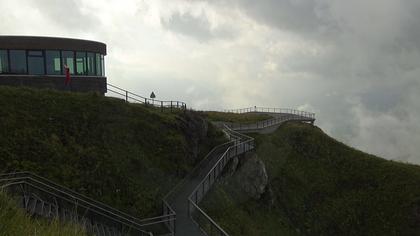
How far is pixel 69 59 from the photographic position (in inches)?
1288

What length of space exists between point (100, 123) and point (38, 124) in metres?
3.73

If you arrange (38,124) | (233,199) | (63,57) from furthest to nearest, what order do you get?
(63,57) → (233,199) → (38,124)

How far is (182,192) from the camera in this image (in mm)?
24203

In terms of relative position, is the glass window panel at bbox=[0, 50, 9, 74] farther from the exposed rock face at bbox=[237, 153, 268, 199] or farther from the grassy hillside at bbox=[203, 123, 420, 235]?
the exposed rock face at bbox=[237, 153, 268, 199]

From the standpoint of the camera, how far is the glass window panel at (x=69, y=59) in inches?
1280

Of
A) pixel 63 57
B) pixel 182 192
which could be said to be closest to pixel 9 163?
pixel 182 192

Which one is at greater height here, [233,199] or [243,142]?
[243,142]

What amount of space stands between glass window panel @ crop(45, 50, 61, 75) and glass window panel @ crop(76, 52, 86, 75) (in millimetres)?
1490

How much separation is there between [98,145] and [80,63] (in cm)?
1161

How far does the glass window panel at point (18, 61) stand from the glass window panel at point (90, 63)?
15.6 feet

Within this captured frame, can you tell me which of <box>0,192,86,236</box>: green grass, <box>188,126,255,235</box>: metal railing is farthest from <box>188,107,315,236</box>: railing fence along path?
<box>0,192,86,236</box>: green grass

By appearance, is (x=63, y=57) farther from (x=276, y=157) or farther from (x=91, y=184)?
(x=276, y=157)

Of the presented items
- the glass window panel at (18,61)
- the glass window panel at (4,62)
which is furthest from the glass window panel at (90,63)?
the glass window panel at (4,62)

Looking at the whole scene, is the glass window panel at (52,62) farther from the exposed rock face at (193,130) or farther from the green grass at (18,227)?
the green grass at (18,227)
